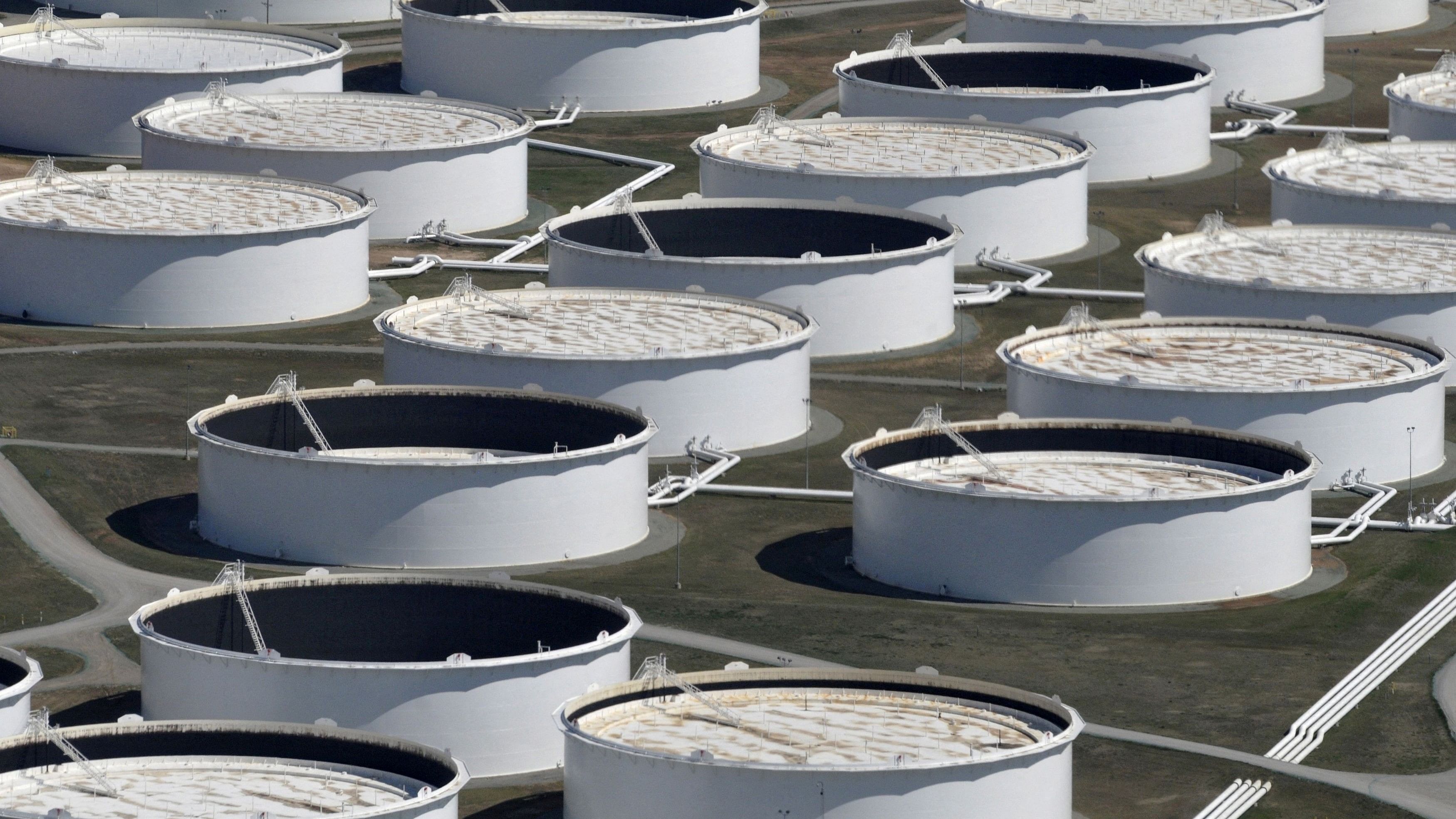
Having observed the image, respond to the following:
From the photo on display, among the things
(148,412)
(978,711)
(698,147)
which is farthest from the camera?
(698,147)

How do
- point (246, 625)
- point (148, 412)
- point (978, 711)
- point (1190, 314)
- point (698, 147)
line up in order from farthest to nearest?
point (698, 147)
point (1190, 314)
point (148, 412)
point (246, 625)
point (978, 711)

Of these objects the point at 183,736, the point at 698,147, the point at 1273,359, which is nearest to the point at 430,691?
the point at 183,736

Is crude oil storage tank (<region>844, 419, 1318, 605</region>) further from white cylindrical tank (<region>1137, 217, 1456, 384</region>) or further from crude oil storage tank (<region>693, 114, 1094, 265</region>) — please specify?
crude oil storage tank (<region>693, 114, 1094, 265</region>)

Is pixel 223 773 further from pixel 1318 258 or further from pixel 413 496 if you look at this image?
pixel 1318 258

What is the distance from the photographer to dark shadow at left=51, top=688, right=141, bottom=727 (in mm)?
119000

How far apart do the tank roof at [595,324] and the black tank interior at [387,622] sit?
95.2ft

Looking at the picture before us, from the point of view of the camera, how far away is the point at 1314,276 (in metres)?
170

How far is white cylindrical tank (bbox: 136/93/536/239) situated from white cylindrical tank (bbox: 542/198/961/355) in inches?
365

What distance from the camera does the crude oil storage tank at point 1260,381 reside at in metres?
148

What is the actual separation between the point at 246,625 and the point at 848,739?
21.6m

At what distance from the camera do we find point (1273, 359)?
155m

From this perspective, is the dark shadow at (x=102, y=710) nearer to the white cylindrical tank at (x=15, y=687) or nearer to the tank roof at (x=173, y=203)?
the white cylindrical tank at (x=15, y=687)

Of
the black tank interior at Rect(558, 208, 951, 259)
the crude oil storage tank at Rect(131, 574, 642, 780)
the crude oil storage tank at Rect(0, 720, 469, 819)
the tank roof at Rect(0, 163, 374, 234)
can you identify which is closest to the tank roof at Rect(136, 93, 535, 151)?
the tank roof at Rect(0, 163, 374, 234)

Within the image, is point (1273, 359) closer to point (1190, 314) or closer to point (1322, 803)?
point (1190, 314)
